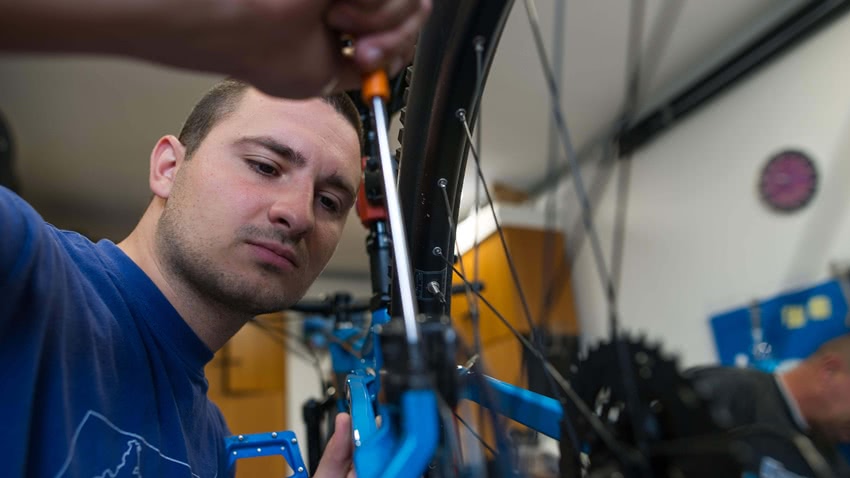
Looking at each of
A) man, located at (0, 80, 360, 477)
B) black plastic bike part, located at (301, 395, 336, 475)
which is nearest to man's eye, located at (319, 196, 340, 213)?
man, located at (0, 80, 360, 477)

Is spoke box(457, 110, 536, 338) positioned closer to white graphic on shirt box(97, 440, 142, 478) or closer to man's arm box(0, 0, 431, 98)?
man's arm box(0, 0, 431, 98)

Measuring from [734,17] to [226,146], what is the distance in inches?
60.8

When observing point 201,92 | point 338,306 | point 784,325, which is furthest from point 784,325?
point 201,92

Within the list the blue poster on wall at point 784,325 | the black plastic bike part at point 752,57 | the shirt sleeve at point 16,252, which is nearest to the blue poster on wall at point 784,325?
the blue poster on wall at point 784,325

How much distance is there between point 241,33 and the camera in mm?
223

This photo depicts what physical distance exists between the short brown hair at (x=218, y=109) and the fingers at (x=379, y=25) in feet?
1.36

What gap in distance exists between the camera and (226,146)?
0.61m

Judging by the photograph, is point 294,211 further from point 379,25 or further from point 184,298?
point 379,25

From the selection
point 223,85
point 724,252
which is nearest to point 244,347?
point 724,252

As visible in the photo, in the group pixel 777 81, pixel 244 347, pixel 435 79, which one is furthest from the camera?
pixel 244 347

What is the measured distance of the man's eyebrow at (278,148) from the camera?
60 centimetres

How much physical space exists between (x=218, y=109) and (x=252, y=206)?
156 millimetres

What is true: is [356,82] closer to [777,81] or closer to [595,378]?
[595,378]

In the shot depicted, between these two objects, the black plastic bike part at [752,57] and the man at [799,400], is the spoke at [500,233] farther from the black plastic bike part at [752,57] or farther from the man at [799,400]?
the black plastic bike part at [752,57]
